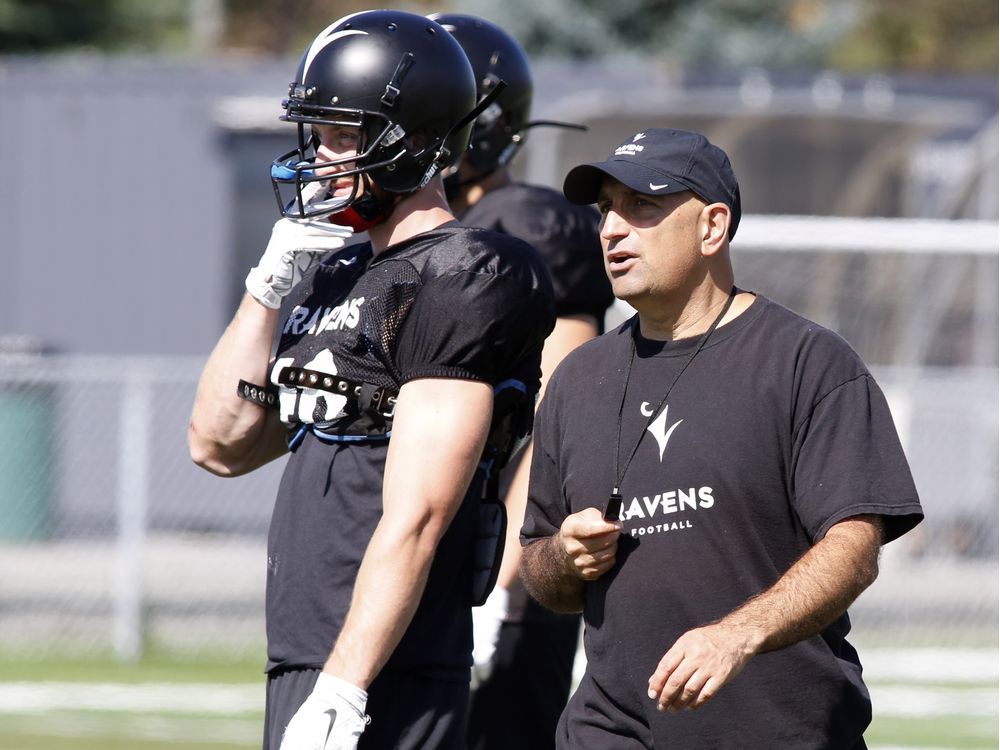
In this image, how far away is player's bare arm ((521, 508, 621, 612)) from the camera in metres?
3.01

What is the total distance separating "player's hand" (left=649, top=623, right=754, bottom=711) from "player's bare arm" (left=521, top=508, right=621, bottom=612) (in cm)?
31

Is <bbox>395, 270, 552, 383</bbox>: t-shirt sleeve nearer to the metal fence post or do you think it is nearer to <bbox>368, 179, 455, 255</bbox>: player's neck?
<bbox>368, 179, 455, 255</bbox>: player's neck

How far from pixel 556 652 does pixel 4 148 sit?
12641 mm

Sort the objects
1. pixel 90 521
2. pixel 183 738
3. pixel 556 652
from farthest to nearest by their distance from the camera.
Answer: pixel 90 521
pixel 183 738
pixel 556 652

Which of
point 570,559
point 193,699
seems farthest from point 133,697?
point 570,559

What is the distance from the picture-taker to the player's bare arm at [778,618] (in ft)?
9.00

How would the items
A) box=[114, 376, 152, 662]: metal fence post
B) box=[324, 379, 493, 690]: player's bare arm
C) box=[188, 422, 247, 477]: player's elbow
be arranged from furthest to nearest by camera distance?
box=[114, 376, 152, 662]: metal fence post < box=[188, 422, 247, 477]: player's elbow < box=[324, 379, 493, 690]: player's bare arm

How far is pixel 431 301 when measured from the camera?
3.21 m

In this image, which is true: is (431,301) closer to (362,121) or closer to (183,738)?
(362,121)

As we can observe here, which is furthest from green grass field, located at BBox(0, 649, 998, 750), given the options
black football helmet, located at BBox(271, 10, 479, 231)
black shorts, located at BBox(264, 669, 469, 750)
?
black football helmet, located at BBox(271, 10, 479, 231)

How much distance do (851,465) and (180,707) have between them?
6.83 metres

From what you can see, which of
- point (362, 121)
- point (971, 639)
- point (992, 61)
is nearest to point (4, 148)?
point (971, 639)

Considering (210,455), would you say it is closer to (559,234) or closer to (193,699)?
(559,234)

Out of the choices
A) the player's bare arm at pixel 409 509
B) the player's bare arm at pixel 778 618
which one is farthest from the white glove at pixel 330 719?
the player's bare arm at pixel 778 618
